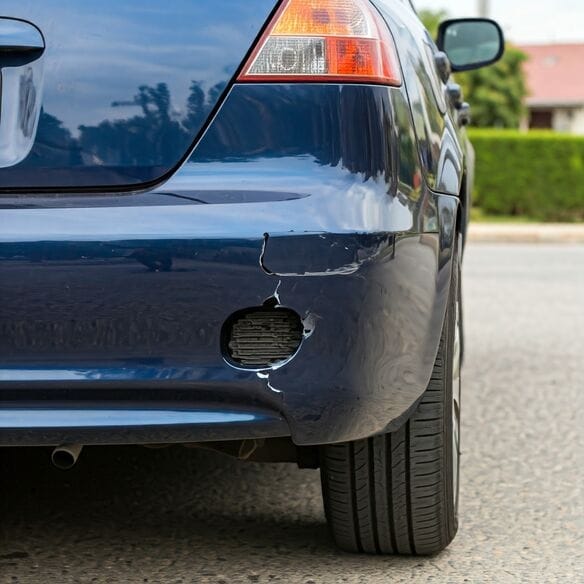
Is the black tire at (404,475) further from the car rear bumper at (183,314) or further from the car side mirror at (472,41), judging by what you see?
the car side mirror at (472,41)

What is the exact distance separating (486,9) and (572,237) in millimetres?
6239

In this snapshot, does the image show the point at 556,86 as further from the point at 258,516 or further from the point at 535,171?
the point at 258,516

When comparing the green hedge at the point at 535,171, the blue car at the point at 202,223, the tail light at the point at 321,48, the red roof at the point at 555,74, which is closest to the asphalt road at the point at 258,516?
the blue car at the point at 202,223

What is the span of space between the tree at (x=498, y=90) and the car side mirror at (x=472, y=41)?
44.9m

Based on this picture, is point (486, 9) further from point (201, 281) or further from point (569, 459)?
point (201, 281)

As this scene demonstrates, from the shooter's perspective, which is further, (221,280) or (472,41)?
(472,41)

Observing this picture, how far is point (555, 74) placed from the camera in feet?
195

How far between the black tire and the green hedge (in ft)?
51.4

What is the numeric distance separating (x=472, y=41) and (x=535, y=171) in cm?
1412

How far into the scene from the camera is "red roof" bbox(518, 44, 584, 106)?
5694 cm

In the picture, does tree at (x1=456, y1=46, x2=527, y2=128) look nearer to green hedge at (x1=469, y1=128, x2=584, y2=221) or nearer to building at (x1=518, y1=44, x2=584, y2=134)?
building at (x1=518, y1=44, x2=584, y2=134)

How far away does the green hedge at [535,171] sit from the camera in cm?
1747

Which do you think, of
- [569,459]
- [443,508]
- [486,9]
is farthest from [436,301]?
[486,9]

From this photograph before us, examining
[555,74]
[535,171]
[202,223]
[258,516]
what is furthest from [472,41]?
[555,74]
